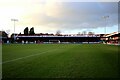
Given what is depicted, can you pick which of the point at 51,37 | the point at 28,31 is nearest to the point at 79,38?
the point at 51,37

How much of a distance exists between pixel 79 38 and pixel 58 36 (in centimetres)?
1372

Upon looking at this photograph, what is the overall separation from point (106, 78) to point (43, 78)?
250 cm

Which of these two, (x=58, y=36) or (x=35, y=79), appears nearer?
(x=35, y=79)

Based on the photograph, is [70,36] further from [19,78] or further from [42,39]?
[19,78]

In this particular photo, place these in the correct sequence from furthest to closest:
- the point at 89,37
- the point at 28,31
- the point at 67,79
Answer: the point at 28,31 → the point at 89,37 → the point at 67,79

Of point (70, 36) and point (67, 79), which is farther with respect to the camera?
point (70, 36)

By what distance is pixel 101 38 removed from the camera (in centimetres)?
13100

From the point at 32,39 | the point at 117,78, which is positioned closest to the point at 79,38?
the point at 32,39

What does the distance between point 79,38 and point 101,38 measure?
14.1 metres

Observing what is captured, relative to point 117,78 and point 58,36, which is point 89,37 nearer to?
point 58,36

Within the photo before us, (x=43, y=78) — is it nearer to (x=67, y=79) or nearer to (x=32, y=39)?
(x=67, y=79)

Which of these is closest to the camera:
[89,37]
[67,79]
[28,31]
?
[67,79]

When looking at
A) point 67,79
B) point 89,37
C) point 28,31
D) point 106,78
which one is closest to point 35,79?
point 67,79

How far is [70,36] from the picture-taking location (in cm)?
13062
